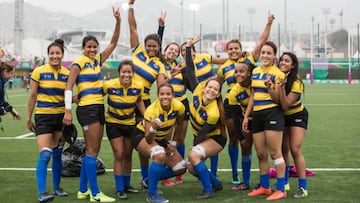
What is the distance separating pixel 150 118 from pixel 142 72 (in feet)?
3.09

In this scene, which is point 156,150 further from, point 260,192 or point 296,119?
point 296,119

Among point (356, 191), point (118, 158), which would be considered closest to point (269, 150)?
point (356, 191)

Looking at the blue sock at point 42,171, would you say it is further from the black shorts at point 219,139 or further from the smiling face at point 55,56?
the black shorts at point 219,139

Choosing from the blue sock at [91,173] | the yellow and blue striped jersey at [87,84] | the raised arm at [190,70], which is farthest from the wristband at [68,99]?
the raised arm at [190,70]


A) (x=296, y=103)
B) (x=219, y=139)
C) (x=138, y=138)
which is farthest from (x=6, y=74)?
(x=296, y=103)

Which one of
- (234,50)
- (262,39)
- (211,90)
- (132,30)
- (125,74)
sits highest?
(132,30)

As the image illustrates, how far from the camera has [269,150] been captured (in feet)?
20.4

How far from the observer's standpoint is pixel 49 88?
6.14 meters

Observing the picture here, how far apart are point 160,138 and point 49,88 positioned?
1.36 meters

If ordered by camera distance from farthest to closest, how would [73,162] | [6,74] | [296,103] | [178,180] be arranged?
[73,162] → [178,180] → [6,74] → [296,103]

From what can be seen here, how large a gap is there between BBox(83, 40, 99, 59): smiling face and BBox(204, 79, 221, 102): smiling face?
134 centimetres

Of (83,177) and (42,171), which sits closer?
(42,171)

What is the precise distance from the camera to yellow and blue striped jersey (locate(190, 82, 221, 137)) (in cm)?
631

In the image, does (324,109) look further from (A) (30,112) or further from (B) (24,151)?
(A) (30,112)
